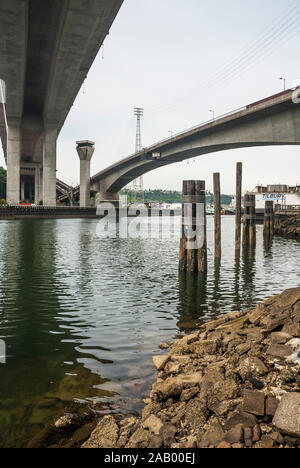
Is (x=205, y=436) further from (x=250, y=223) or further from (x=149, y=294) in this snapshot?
(x=250, y=223)

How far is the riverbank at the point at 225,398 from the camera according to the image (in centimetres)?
442

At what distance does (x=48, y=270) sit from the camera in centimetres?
1842

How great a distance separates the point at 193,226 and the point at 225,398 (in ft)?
37.4

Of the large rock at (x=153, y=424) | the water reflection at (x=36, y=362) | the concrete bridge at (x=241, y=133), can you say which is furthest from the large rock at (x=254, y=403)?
the concrete bridge at (x=241, y=133)

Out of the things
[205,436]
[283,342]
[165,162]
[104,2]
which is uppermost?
[104,2]

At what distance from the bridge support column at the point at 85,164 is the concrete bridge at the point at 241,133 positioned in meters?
18.5

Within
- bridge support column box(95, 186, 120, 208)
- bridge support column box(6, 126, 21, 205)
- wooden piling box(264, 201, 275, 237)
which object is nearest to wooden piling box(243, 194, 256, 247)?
wooden piling box(264, 201, 275, 237)

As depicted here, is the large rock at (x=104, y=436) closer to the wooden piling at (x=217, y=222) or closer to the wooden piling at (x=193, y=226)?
the wooden piling at (x=193, y=226)

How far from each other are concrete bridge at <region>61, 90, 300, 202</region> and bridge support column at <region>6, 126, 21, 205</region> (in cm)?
1959

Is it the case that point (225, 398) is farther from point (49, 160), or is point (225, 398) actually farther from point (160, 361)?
point (49, 160)

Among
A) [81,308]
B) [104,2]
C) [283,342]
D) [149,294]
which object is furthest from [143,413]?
[104,2]
